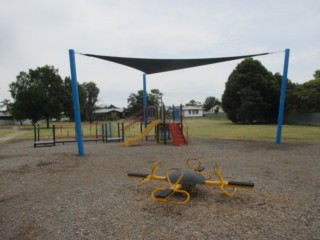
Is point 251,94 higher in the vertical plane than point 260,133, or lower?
higher

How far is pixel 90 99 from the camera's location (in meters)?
59.2

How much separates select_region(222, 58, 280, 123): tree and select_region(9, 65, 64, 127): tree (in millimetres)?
22492

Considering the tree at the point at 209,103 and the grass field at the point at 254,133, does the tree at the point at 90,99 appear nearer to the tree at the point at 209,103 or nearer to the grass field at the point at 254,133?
the grass field at the point at 254,133

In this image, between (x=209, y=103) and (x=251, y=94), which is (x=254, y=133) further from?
(x=209, y=103)

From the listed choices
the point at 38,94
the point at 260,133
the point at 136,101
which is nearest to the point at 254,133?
the point at 260,133

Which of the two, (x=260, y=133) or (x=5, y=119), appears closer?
(x=260, y=133)

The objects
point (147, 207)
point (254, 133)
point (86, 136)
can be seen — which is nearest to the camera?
point (147, 207)

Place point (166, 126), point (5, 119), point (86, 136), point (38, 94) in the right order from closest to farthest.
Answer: point (166, 126)
point (86, 136)
point (38, 94)
point (5, 119)

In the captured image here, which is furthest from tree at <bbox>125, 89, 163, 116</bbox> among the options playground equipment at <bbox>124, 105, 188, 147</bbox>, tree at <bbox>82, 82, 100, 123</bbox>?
playground equipment at <bbox>124, 105, 188, 147</bbox>

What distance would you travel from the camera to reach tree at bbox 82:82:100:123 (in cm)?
5666

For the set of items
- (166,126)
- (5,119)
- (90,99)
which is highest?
(90,99)

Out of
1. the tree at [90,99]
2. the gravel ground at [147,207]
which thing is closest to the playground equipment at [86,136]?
the gravel ground at [147,207]

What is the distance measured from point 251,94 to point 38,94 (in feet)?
87.7

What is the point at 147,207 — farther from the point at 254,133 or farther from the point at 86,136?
the point at 254,133
